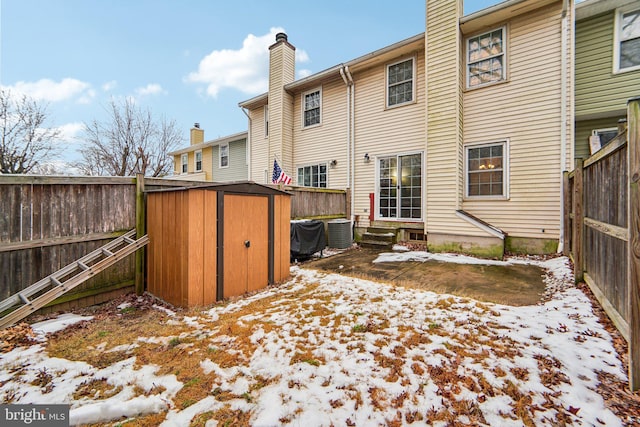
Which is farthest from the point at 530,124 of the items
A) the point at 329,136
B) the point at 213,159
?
the point at 213,159

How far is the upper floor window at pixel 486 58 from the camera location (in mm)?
7250

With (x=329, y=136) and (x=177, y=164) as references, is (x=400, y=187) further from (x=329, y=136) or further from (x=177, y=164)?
(x=177, y=164)

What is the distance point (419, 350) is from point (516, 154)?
21.8 ft

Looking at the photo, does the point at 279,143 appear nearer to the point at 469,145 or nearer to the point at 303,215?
the point at 303,215

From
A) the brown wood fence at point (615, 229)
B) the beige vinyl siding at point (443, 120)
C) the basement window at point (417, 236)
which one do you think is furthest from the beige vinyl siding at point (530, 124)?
the brown wood fence at point (615, 229)

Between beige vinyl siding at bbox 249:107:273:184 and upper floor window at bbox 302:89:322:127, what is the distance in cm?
238

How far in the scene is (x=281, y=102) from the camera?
1121cm

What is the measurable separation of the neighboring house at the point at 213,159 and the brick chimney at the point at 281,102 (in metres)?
3.57

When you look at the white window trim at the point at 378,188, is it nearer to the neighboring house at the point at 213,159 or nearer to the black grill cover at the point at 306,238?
the black grill cover at the point at 306,238

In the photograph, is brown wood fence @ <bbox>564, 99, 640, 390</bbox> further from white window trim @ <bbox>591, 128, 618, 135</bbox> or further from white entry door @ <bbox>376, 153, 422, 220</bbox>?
white window trim @ <bbox>591, 128, 618, 135</bbox>

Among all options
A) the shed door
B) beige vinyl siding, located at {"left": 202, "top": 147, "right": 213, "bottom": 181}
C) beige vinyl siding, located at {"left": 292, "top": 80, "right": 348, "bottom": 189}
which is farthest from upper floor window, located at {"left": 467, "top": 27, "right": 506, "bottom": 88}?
beige vinyl siding, located at {"left": 202, "top": 147, "right": 213, "bottom": 181}

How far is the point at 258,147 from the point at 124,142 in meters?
8.34

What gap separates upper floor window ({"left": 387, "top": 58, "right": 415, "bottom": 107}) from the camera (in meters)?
8.68

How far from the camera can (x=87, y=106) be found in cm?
1388
